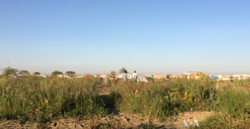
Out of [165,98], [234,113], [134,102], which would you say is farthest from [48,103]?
[234,113]

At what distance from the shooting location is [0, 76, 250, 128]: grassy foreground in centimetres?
548

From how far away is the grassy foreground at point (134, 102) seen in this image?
5480mm

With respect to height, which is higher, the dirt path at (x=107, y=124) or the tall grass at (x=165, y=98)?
the tall grass at (x=165, y=98)

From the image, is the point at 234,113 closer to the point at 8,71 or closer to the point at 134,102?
the point at 134,102

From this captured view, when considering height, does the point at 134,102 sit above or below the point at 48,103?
below

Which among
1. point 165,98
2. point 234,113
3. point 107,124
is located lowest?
point 107,124

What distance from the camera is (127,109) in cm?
727

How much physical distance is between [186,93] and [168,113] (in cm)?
136

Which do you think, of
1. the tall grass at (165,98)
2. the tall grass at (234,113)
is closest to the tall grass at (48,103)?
the tall grass at (165,98)

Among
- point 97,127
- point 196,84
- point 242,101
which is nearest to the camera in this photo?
point 97,127

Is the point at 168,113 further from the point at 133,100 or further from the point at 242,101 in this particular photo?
the point at 242,101

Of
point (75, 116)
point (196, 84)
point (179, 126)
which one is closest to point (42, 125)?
point (75, 116)

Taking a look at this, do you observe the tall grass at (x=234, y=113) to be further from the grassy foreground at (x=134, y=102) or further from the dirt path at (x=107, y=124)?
the dirt path at (x=107, y=124)

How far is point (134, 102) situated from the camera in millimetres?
7203
